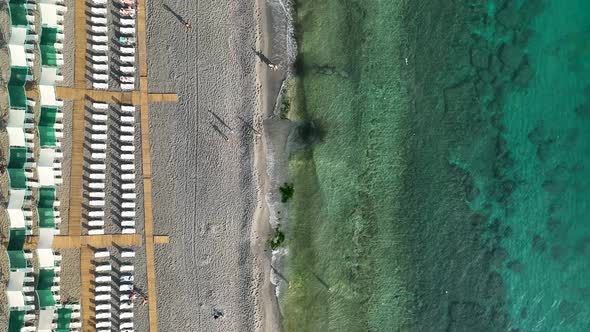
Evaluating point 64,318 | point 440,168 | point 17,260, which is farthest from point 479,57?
point 17,260

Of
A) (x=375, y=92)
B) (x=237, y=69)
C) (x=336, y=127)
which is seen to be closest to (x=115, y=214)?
(x=237, y=69)

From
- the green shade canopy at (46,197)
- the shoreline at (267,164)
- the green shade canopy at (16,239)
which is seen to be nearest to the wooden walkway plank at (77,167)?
the green shade canopy at (46,197)

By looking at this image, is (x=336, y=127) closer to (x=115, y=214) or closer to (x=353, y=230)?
(x=353, y=230)

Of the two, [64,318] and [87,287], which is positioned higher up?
[87,287]

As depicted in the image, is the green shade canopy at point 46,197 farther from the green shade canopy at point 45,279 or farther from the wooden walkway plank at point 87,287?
the green shade canopy at point 45,279

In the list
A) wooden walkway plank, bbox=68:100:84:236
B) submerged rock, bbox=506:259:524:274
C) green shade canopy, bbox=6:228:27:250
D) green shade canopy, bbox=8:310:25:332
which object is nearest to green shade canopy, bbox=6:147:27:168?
wooden walkway plank, bbox=68:100:84:236

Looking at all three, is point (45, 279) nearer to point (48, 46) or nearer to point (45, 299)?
point (45, 299)

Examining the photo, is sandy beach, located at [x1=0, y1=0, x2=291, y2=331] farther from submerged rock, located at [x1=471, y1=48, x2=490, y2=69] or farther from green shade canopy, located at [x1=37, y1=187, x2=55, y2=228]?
submerged rock, located at [x1=471, y1=48, x2=490, y2=69]
